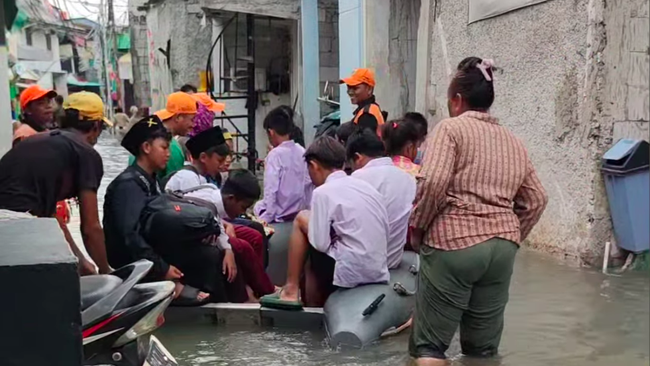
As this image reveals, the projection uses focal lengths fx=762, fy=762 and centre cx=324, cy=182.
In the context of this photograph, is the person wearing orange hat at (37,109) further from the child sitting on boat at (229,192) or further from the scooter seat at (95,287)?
the scooter seat at (95,287)

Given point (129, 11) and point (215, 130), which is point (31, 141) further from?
point (129, 11)

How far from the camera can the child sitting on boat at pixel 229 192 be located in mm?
5137

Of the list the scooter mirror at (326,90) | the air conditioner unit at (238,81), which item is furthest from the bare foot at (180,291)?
the air conditioner unit at (238,81)

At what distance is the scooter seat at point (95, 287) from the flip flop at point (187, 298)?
2.12 meters

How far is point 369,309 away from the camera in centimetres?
448

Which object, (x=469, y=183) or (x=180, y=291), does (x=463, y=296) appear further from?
(x=180, y=291)

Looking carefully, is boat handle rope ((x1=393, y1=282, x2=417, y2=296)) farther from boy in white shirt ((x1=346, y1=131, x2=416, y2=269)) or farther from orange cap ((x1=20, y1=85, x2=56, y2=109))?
orange cap ((x1=20, y1=85, x2=56, y2=109))

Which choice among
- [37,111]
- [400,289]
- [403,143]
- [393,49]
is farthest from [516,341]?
[393,49]

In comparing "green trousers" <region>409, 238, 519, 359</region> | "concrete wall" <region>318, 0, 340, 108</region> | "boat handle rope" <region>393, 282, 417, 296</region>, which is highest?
"concrete wall" <region>318, 0, 340, 108</region>

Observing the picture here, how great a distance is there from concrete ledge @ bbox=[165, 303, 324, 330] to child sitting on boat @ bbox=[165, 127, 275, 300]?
363 mm

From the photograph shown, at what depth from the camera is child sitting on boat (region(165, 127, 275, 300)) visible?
5137 millimetres

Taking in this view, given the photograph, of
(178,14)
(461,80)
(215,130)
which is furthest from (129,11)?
(461,80)

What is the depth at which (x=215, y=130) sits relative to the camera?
5.30 meters

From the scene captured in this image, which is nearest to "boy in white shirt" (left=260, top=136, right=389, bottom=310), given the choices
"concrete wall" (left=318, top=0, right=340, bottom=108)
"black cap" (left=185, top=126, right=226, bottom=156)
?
"black cap" (left=185, top=126, right=226, bottom=156)
